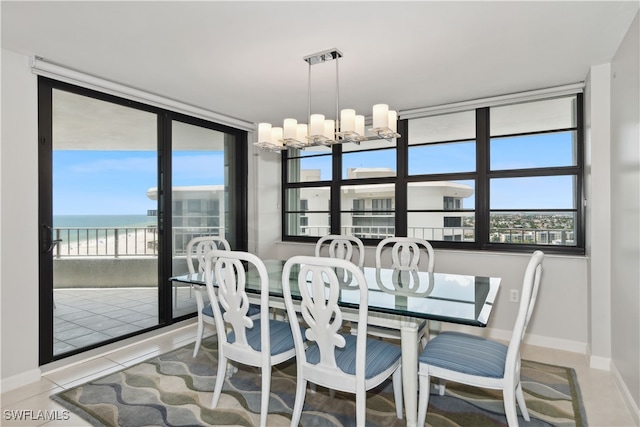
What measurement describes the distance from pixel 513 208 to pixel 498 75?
1270 mm

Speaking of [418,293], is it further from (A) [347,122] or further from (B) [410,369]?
(A) [347,122]

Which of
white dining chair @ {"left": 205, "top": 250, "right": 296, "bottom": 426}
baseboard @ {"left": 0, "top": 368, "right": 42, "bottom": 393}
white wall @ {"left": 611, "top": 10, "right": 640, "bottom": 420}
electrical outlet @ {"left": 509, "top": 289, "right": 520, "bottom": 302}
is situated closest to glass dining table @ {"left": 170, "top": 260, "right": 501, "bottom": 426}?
white dining chair @ {"left": 205, "top": 250, "right": 296, "bottom": 426}

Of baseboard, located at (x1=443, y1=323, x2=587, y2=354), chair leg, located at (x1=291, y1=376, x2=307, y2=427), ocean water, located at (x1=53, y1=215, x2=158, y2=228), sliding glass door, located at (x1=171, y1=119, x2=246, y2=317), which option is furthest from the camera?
sliding glass door, located at (x1=171, y1=119, x2=246, y2=317)

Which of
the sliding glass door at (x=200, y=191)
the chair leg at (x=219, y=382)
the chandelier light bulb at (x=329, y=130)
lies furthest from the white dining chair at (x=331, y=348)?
the sliding glass door at (x=200, y=191)

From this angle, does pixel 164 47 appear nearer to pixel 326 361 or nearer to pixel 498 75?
pixel 326 361

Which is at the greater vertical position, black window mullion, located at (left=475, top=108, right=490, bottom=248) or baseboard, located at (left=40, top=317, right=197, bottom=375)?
black window mullion, located at (left=475, top=108, right=490, bottom=248)

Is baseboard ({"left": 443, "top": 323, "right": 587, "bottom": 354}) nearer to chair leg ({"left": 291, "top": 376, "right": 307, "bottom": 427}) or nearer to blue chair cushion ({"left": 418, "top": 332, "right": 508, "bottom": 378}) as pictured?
blue chair cushion ({"left": 418, "top": 332, "right": 508, "bottom": 378})

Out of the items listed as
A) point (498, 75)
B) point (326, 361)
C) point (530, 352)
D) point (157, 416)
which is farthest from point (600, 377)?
point (157, 416)

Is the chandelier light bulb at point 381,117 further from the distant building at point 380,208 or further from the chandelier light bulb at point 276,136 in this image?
the distant building at point 380,208

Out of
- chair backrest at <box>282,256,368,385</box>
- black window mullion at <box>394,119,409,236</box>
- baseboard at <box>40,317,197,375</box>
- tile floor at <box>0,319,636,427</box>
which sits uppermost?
black window mullion at <box>394,119,409,236</box>

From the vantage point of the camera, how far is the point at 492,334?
3.39m

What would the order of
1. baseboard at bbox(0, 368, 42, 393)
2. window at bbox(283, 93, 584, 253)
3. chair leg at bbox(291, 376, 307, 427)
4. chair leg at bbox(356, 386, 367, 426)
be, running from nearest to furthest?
chair leg at bbox(356, 386, 367, 426)
chair leg at bbox(291, 376, 307, 427)
baseboard at bbox(0, 368, 42, 393)
window at bbox(283, 93, 584, 253)

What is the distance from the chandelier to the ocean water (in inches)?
63.4

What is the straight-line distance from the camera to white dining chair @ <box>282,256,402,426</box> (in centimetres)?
167
